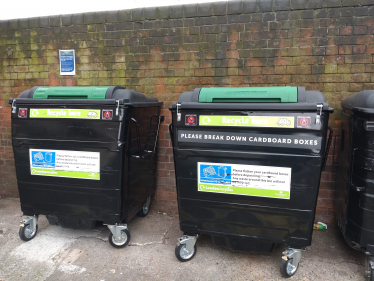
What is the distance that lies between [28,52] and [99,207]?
→ 8.91ft

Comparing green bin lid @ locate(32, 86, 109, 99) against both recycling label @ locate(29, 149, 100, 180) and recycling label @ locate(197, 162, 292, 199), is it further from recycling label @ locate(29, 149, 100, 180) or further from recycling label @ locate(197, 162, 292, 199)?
recycling label @ locate(197, 162, 292, 199)

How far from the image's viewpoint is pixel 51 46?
4.07 m

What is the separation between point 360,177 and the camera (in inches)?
94.4

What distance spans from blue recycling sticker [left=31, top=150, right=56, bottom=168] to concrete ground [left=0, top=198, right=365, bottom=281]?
0.89 meters

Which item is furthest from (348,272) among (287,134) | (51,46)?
(51,46)

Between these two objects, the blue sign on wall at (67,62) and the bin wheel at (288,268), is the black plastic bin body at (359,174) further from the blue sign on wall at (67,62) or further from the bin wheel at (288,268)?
the blue sign on wall at (67,62)

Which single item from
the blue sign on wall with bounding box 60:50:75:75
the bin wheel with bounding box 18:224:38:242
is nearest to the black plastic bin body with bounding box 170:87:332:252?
the bin wheel with bounding box 18:224:38:242

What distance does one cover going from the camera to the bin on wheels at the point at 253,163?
2.33 m

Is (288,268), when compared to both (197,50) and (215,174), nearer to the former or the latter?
(215,174)

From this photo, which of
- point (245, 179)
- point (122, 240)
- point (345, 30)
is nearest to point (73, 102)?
point (122, 240)

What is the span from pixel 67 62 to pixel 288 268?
375 centimetres

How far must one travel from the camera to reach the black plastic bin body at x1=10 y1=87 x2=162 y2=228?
9.15ft

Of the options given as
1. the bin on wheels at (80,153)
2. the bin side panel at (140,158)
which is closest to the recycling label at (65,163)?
the bin on wheels at (80,153)

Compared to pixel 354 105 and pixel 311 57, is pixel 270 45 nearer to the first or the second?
pixel 311 57
